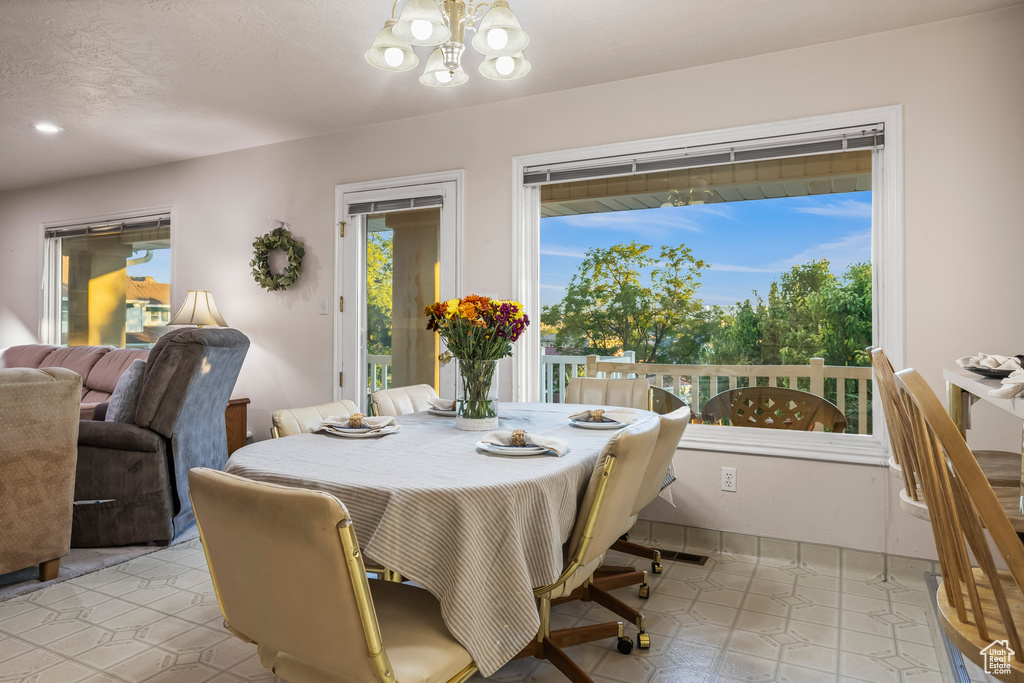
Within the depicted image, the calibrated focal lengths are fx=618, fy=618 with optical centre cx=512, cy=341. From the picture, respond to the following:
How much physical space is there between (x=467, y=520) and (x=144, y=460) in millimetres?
2416

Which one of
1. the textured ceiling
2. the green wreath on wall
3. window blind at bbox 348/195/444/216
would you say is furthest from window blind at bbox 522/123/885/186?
the green wreath on wall

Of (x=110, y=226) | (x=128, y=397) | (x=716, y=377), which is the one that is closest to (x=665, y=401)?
(x=716, y=377)

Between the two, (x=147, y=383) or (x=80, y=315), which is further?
(x=80, y=315)

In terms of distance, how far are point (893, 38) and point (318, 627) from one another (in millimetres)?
3268

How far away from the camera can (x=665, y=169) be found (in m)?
3.31

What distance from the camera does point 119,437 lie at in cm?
302

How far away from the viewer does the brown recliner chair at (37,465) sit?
2.40 m

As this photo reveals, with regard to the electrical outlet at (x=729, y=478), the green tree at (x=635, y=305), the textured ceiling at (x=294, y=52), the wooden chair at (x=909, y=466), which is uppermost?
the textured ceiling at (x=294, y=52)

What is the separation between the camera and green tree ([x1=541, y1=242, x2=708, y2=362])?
3.41 m

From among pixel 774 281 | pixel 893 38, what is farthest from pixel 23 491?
pixel 893 38

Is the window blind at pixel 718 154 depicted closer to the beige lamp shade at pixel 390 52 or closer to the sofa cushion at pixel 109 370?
the beige lamp shade at pixel 390 52

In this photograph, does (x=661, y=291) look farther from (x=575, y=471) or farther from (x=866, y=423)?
(x=575, y=471)

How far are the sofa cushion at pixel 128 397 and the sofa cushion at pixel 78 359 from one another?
1626 mm

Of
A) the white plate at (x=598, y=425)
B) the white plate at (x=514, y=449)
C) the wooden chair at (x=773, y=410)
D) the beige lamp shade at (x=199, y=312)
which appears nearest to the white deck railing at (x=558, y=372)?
the wooden chair at (x=773, y=410)
